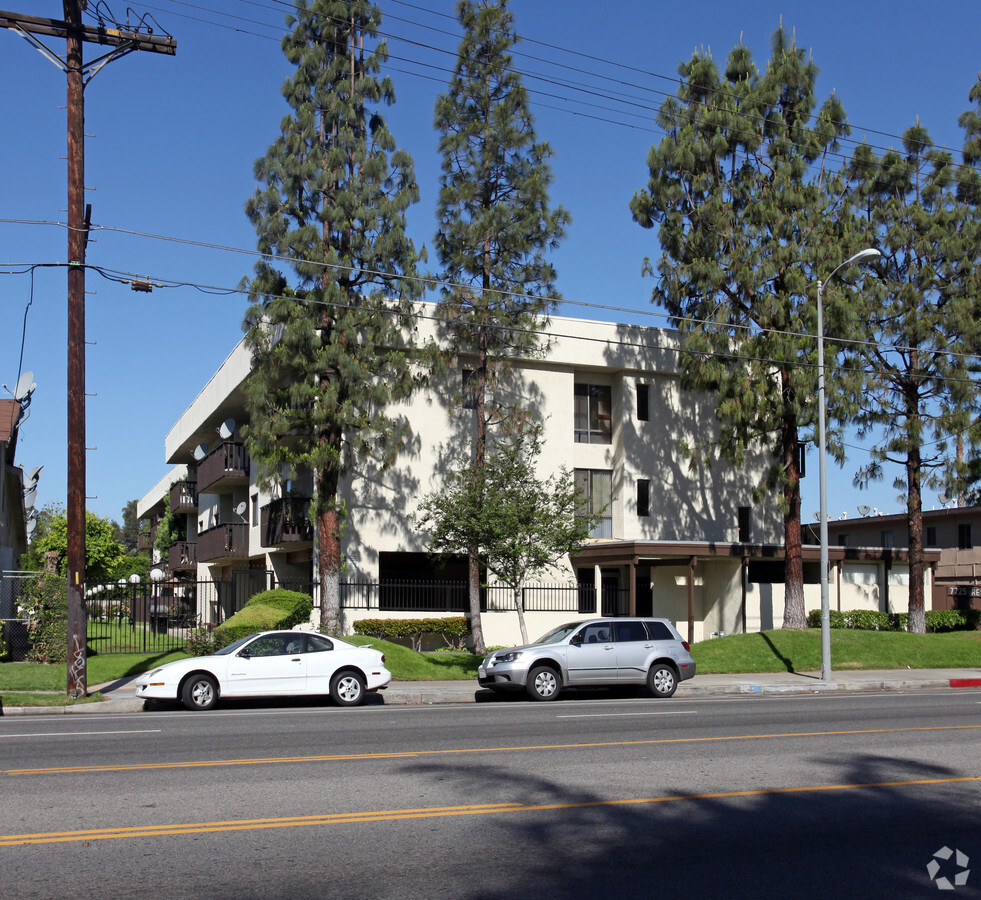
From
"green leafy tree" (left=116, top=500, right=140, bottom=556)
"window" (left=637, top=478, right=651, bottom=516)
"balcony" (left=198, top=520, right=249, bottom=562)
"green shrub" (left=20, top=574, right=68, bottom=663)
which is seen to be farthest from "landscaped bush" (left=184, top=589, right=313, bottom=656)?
"green leafy tree" (left=116, top=500, right=140, bottom=556)

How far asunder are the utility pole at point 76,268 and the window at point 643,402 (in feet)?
71.5

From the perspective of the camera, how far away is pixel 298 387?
26562 millimetres

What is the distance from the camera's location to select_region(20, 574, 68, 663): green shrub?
24297 mm

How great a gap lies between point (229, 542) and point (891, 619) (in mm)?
25206

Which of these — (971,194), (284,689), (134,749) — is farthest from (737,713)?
(971,194)

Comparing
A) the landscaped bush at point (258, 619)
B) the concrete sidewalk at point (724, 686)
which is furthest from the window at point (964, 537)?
the landscaped bush at point (258, 619)

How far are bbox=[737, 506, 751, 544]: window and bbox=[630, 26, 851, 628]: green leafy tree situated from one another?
6.52 metres

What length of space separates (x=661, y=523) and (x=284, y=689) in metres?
20.6

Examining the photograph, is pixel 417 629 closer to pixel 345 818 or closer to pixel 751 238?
pixel 751 238

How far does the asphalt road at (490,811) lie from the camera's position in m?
6.43

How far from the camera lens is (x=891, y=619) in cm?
3697

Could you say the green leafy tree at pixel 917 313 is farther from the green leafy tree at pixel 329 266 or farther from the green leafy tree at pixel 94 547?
the green leafy tree at pixel 94 547

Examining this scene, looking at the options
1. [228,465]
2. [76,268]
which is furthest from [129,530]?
[76,268]

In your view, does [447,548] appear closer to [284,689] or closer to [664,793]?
[284,689]
